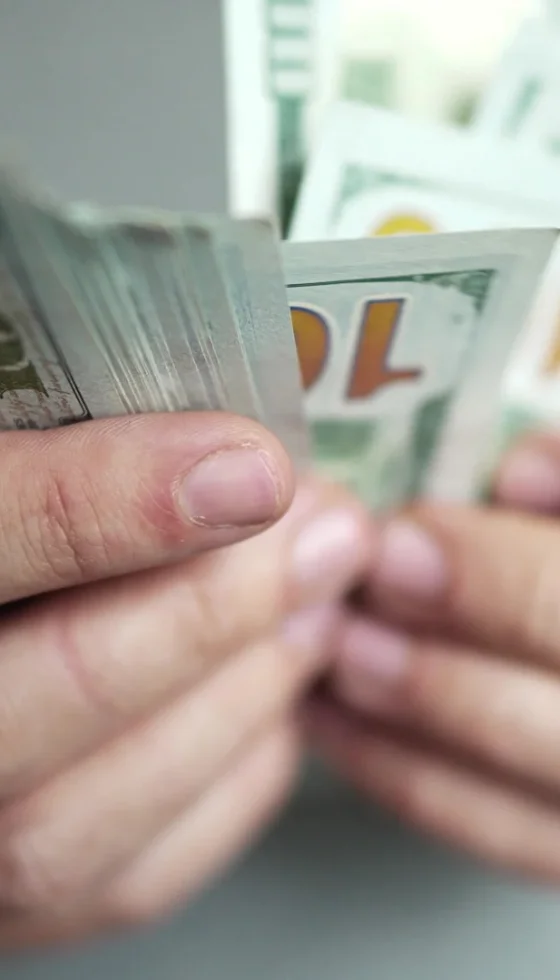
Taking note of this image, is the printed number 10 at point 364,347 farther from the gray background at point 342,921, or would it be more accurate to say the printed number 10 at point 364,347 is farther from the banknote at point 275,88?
the gray background at point 342,921

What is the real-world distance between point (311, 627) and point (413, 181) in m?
0.28

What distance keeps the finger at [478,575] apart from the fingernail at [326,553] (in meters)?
0.03

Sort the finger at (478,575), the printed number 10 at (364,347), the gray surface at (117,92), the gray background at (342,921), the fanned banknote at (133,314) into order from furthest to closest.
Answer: the gray background at (342,921), the gray surface at (117,92), the finger at (478,575), the printed number 10 at (364,347), the fanned banknote at (133,314)

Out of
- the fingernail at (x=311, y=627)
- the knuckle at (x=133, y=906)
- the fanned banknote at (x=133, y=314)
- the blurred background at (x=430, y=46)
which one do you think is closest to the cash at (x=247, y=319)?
the fanned banknote at (x=133, y=314)

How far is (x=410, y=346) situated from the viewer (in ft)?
1.22

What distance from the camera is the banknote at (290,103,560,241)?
0.40m

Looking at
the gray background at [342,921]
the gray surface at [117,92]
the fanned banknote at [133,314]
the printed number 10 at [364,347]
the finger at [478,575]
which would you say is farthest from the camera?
the gray background at [342,921]

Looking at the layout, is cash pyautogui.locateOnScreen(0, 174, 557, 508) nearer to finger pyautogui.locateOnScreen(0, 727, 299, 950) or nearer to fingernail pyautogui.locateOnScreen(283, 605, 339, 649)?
fingernail pyautogui.locateOnScreen(283, 605, 339, 649)

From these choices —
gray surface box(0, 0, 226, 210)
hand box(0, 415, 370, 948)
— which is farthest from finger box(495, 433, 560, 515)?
gray surface box(0, 0, 226, 210)

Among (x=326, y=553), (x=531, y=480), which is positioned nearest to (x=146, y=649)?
(x=326, y=553)

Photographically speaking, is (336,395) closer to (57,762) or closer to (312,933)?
(57,762)

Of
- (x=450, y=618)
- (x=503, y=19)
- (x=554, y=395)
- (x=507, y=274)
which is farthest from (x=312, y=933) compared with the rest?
(x=503, y=19)

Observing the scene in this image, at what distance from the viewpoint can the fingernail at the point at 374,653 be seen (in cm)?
52

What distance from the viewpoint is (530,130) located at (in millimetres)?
460
